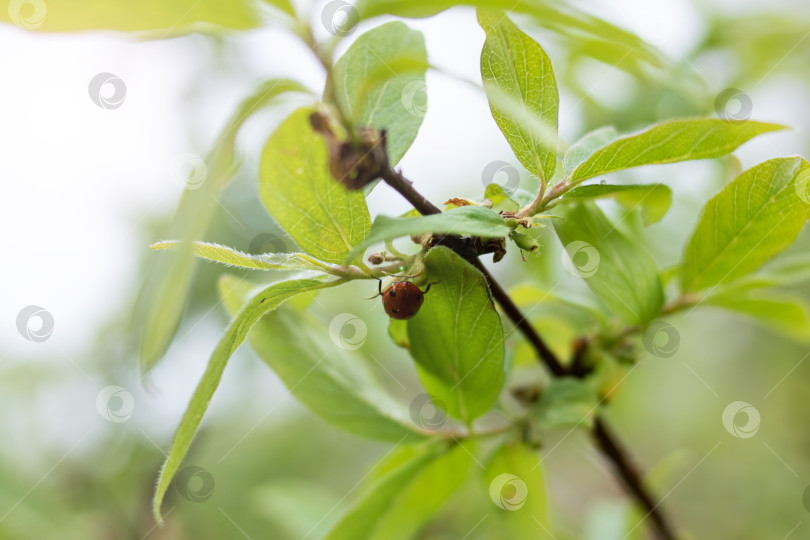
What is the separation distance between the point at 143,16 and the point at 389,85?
212 mm

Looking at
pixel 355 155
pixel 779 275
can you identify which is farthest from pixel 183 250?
A: pixel 779 275

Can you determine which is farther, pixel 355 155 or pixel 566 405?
pixel 566 405

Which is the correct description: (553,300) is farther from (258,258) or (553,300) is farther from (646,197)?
(258,258)

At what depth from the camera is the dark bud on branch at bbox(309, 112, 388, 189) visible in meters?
0.45

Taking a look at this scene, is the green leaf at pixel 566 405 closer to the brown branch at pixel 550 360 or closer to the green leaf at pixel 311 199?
the brown branch at pixel 550 360

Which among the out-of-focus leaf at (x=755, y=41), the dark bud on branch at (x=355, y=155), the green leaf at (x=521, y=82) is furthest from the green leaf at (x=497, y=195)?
the out-of-focus leaf at (x=755, y=41)

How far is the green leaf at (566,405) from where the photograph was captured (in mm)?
647

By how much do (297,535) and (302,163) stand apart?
841 millimetres

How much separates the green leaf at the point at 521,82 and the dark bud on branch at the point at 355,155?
0.12 metres

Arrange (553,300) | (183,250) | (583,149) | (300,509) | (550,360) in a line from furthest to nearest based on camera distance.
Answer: (300,509)
(553,300)
(550,360)
(583,149)
(183,250)

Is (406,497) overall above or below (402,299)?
below

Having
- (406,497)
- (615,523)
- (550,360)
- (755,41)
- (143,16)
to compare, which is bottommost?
(615,523)

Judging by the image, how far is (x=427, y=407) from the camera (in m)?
0.80

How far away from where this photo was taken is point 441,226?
433mm
